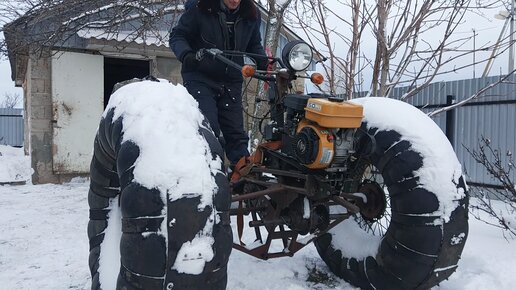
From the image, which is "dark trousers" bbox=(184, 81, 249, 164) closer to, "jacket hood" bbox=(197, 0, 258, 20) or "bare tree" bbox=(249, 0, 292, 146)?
"jacket hood" bbox=(197, 0, 258, 20)

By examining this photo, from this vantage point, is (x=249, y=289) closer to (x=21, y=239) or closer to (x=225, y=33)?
(x=225, y=33)

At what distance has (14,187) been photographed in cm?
884

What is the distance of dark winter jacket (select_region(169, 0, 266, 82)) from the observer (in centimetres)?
360

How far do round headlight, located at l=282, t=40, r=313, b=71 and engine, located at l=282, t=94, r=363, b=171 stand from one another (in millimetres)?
278

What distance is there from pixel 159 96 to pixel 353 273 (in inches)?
78.2

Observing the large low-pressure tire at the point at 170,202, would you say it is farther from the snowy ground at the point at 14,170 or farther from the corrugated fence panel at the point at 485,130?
the snowy ground at the point at 14,170

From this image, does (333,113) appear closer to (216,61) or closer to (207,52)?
(207,52)

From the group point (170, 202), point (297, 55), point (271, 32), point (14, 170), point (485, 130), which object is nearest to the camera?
point (170, 202)

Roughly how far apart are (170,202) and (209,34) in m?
2.31

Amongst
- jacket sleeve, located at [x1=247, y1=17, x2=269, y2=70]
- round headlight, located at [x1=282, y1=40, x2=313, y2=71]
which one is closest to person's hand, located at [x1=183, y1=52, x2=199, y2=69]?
jacket sleeve, located at [x1=247, y1=17, x2=269, y2=70]

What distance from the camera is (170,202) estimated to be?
5.42 ft

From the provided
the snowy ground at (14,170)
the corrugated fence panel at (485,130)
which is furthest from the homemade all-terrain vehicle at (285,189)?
the snowy ground at (14,170)

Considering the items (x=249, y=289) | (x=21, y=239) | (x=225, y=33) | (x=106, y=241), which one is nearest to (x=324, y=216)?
(x=249, y=289)

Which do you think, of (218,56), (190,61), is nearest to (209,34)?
(190,61)
